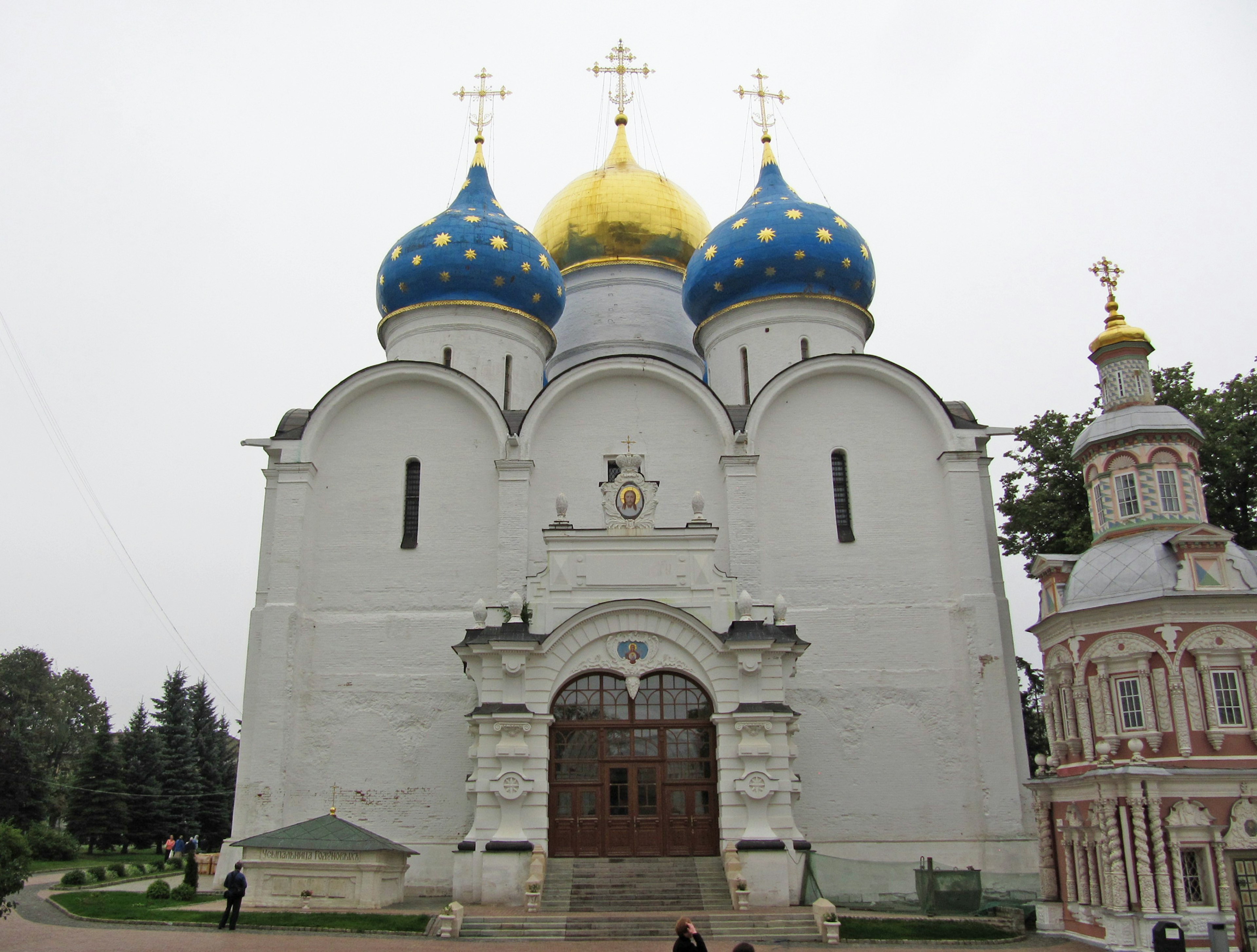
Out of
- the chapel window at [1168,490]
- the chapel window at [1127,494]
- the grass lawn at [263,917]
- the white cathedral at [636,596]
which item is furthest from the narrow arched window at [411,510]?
the chapel window at [1168,490]

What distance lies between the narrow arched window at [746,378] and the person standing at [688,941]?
1271 centimetres

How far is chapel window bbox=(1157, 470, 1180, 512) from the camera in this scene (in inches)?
469

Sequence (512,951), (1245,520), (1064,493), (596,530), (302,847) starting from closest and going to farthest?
(512,951) < (302,847) < (596,530) < (1245,520) < (1064,493)

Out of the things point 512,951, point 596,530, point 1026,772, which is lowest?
point 512,951

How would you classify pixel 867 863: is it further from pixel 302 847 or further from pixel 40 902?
pixel 40 902

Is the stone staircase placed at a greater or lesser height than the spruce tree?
lesser

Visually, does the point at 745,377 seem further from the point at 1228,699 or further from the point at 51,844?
the point at 51,844

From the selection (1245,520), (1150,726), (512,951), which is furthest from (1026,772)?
(512,951)

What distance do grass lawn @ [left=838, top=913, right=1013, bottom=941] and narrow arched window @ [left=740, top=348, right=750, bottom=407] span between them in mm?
9494

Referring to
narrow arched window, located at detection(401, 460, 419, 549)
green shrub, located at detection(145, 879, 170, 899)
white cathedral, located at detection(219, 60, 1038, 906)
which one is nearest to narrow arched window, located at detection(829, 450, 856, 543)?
white cathedral, located at detection(219, 60, 1038, 906)

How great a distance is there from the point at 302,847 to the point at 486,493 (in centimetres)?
598

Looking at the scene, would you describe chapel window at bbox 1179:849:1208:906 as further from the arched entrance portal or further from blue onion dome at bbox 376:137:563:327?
blue onion dome at bbox 376:137:563:327

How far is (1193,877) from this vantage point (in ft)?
33.6

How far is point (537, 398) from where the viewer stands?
17.0 meters
